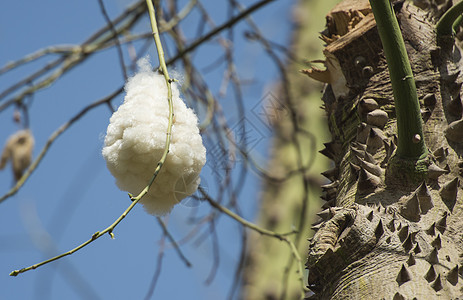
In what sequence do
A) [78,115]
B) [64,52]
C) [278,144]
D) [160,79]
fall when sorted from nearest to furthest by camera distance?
[160,79], [78,115], [64,52], [278,144]

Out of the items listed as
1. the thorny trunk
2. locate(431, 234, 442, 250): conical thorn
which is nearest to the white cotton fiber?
the thorny trunk

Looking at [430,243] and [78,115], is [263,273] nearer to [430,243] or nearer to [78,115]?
[78,115]

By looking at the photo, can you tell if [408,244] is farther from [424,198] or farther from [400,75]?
[400,75]

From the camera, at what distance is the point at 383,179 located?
0.69 m

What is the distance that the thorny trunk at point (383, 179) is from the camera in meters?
0.61

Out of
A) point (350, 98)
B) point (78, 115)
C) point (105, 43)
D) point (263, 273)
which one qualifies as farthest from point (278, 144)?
point (350, 98)

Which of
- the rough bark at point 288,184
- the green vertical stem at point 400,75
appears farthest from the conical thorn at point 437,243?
the rough bark at point 288,184

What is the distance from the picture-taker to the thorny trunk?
24.2 inches

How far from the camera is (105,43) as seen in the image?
1304mm

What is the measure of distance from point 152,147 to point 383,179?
0.27 m

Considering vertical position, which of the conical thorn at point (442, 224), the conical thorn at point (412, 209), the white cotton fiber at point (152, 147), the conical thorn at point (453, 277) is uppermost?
the white cotton fiber at point (152, 147)

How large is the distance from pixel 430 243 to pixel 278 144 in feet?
6.96

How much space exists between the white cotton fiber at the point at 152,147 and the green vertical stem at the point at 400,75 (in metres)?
0.23

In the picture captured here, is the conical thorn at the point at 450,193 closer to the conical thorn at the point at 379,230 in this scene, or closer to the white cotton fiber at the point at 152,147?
the conical thorn at the point at 379,230
